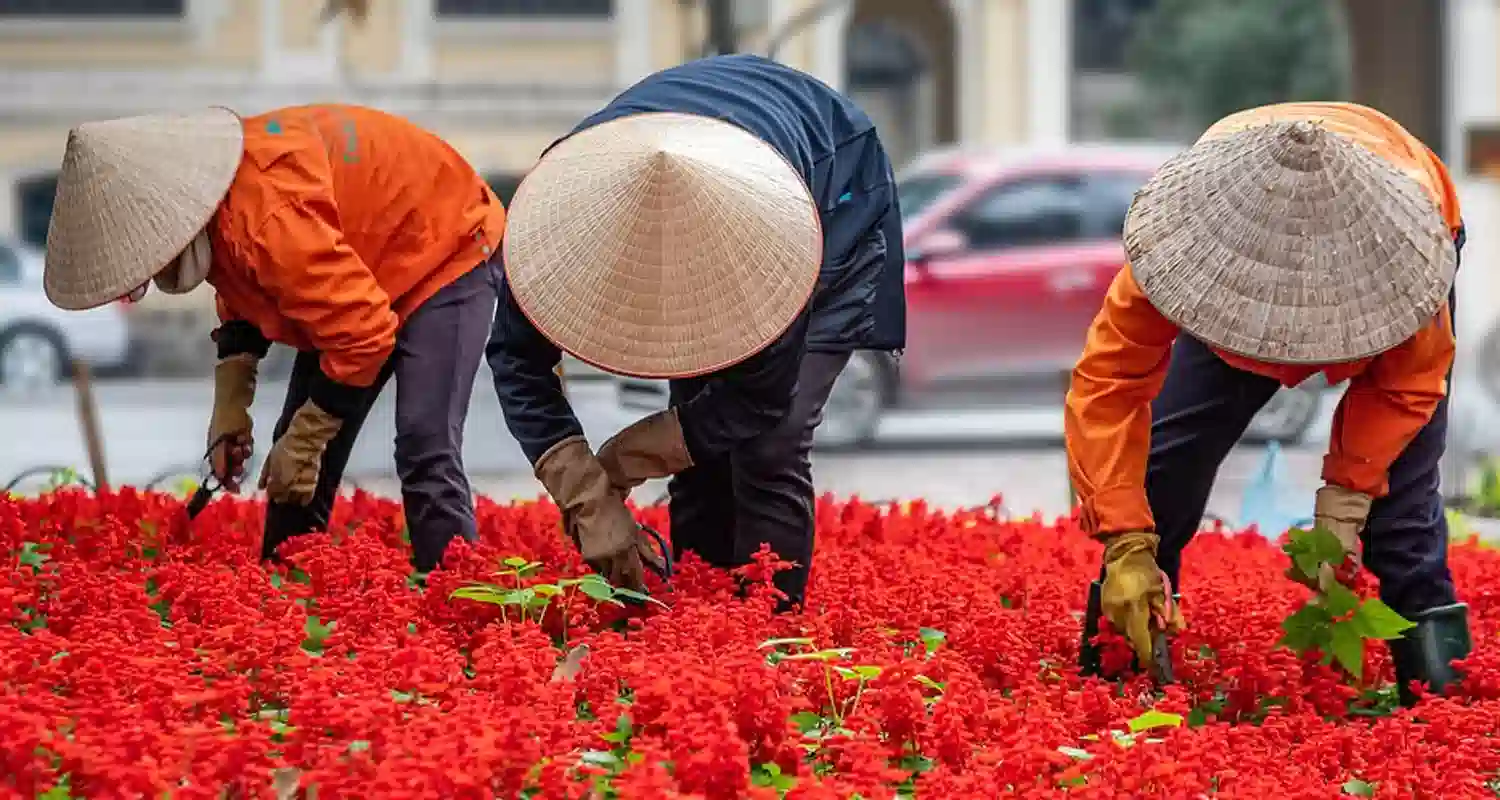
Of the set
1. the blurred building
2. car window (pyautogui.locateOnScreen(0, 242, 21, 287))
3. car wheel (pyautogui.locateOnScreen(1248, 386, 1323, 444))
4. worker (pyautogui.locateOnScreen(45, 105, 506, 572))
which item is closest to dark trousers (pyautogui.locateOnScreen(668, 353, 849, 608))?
worker (pyautogui.locateOnScreen(45, 105, 506, 572))

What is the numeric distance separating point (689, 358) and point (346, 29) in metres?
11.9

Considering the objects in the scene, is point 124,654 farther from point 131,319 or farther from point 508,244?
point 131,319

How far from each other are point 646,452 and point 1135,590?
911mm

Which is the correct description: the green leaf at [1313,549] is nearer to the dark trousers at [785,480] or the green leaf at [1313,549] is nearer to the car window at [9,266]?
the dark trousers at [785,480]

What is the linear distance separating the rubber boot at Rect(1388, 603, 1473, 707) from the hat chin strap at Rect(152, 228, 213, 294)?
247cm

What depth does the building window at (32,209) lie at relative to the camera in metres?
14.7

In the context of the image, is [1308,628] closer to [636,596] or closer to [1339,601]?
[1339,601]

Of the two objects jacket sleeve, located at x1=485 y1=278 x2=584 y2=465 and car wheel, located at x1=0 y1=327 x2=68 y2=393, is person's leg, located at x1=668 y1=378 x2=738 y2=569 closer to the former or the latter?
jacket sleeve, located at x1=485 y1=278 x2=584 y2=465

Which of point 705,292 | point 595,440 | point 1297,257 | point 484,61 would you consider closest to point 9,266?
point 484,61

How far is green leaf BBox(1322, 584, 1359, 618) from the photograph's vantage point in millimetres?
3803

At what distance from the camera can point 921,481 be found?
11516 millimetres

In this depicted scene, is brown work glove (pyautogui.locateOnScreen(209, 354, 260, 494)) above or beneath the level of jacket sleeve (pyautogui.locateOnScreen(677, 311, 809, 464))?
beneath

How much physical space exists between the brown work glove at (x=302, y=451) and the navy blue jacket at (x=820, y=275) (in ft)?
2.30

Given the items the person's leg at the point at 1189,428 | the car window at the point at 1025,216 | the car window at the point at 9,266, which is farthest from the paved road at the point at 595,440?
the person's leg at the point at 1189,428
